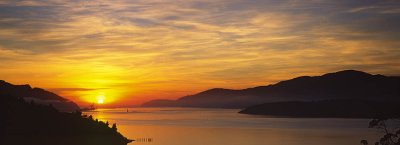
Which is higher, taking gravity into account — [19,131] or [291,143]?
[19,131]

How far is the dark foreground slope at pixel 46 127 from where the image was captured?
120500 mm

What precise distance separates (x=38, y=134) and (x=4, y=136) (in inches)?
310

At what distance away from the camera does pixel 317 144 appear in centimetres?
11931

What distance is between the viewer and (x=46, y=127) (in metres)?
128

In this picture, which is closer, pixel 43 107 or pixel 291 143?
pixel 291 143

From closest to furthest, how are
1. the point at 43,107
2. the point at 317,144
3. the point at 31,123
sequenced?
1. the point at 317,144
2. the point at 31,123
3. the point at 43,107

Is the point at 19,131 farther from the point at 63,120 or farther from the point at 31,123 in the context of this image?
the point at 63,120

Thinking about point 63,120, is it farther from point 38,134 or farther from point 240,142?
point 240,142

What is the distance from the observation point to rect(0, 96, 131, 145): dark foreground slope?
395ft

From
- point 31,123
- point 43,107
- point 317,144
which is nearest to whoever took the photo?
point 317,144

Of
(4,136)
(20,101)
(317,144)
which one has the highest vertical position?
(20,101)

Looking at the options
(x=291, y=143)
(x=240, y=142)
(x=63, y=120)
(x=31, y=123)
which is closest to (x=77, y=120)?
(x=63, y=120)

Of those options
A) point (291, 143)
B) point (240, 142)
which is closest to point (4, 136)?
point (240, 142)

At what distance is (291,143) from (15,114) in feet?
220
